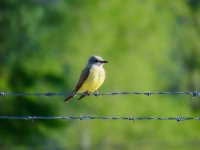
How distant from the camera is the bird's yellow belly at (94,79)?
48.0 feet

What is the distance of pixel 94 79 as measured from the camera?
1466 centimetres

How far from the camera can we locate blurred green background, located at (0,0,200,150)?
3234 cm

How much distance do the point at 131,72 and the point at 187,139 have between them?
175 inches

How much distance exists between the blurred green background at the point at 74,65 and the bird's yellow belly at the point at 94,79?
1683 centimetres

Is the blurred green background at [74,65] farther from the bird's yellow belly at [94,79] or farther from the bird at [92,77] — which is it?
the bird's yellow belly at [94,79]

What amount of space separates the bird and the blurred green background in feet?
54.8

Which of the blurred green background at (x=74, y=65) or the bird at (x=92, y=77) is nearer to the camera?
the bird at (x=92, y=77)

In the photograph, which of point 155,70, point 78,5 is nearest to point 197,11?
point 155,70

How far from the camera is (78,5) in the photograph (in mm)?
33188

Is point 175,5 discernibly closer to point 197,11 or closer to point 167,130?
point 197,11

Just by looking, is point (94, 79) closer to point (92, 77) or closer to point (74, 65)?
point (92, 77)

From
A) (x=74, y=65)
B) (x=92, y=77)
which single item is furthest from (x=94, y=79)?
(x=74, y=65)

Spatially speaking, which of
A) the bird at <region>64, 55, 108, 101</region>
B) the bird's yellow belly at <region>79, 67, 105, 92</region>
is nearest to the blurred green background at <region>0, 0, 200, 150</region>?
the bird at <region>64, 55, 108, 101</region>

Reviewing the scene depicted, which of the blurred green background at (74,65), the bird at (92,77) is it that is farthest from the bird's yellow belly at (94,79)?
the blurred green background at (74,65)
